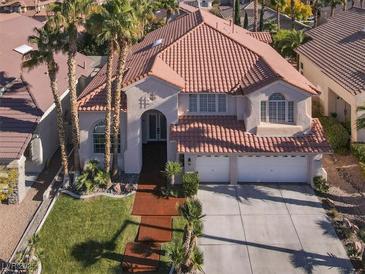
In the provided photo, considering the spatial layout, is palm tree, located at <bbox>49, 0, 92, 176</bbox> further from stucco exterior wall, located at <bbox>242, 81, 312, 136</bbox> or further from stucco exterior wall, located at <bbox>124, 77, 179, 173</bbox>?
stucco exterior wall, located at <bbox>242, 81, 312, 136</bbox>

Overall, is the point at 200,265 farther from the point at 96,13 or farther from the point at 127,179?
the point at 96,13

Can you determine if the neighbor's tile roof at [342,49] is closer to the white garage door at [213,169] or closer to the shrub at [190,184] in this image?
the white garage door at [213,169]

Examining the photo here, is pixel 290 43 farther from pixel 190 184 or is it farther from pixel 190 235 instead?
pixel 190 235

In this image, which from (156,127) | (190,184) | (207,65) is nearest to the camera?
(190,184)

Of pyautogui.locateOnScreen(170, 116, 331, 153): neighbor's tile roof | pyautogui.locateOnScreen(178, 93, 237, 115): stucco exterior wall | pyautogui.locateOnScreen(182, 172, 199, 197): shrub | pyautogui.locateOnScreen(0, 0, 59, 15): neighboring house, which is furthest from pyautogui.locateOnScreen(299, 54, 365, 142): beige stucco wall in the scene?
pyautogui.locateOnScreen(0, 0, 59, 15): neighboring house

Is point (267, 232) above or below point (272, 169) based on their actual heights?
below

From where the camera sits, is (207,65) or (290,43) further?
(290,43)

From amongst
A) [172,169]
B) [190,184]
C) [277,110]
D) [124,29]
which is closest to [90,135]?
[172,169]
